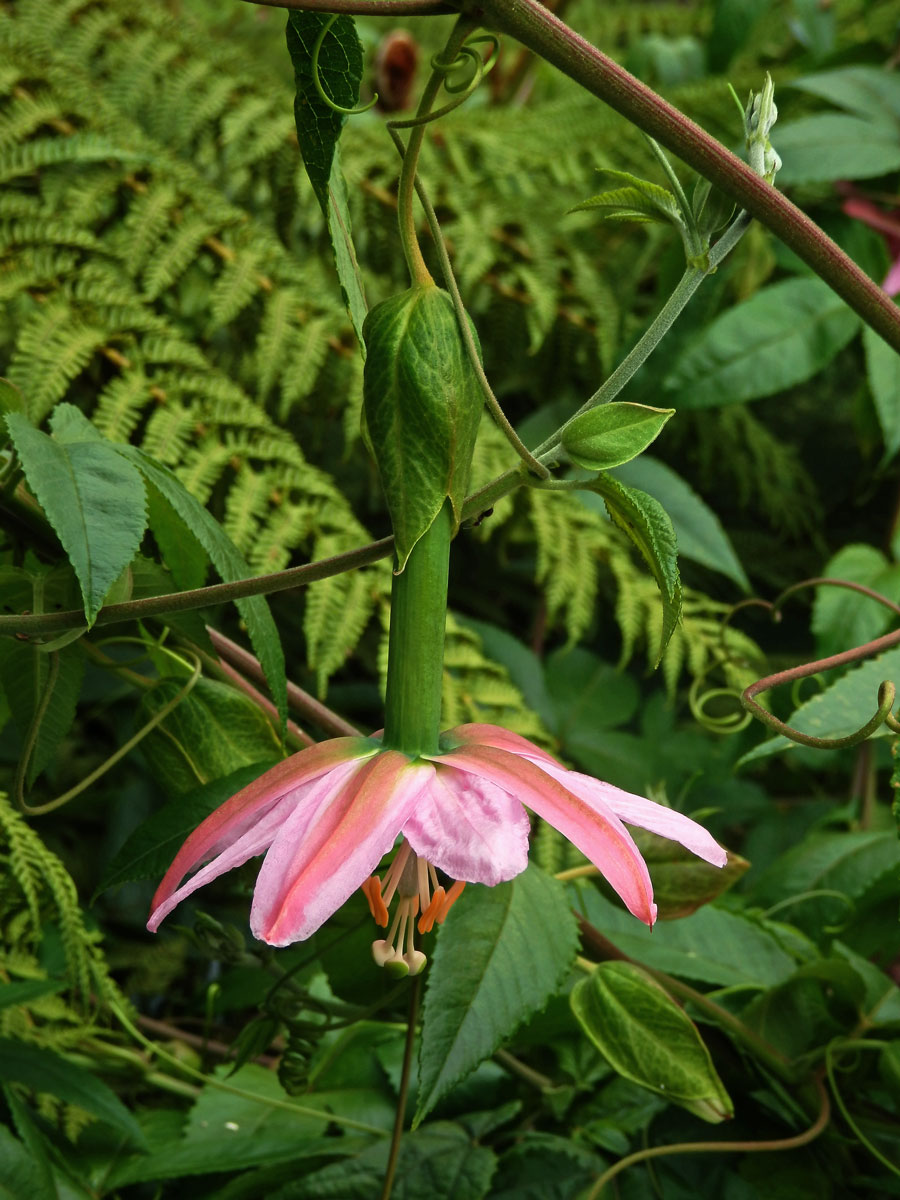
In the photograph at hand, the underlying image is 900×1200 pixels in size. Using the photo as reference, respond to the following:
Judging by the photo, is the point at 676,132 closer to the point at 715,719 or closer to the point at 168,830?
the point at 168,830

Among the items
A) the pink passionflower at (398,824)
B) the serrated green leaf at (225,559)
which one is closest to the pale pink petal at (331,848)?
the pink passionflower at (398,824)

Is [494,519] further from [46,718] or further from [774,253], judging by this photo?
[46,718]

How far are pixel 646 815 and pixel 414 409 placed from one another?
0.40ft

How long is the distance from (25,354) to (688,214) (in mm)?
583

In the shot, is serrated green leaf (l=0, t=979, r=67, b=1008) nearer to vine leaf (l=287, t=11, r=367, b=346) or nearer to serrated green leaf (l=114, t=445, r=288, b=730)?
serrated green leaf (l=114, t=445, r=288, b=730)

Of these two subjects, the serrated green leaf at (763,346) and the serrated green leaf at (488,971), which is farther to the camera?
the serrated green leaf at (763,346)

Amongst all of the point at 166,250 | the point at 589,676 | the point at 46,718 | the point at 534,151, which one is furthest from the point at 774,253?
→ the point at 46,718

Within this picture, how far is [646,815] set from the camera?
11.0 inches

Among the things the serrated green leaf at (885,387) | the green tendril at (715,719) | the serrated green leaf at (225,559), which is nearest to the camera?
the serrated green leaf at (225,559)

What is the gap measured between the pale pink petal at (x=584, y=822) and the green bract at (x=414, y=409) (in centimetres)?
6

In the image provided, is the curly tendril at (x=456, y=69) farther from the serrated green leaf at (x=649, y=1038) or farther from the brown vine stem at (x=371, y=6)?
the serrated green leaf at (x=649, y=1038)

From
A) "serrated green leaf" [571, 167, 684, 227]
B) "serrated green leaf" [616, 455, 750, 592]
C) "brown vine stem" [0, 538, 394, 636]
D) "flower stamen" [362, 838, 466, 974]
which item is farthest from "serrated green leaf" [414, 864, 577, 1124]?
"serrated green leaf" [616, 455, 750, 592]

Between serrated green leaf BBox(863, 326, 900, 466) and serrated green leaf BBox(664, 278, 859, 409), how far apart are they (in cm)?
3

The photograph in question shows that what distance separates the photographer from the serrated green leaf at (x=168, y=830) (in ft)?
1.30
